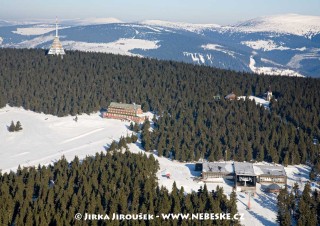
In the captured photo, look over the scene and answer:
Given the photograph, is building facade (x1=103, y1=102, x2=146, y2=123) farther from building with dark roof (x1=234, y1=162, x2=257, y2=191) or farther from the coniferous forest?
building with dark roof (x1=234, y1=162, x2=257, y2=191)

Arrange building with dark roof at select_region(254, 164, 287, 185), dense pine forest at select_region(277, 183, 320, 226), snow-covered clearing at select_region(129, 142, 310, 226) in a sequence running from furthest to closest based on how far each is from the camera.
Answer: building with dark roof at select_region(254, 164, 287, 185) → snow-covered clearing at select_region(129, 142, 310, 226) → dense pine forest at select_region(277, 183, 320, 226)

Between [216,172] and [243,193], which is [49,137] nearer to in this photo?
[216,172]

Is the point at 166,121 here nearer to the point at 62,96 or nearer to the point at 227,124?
the point at 227,124

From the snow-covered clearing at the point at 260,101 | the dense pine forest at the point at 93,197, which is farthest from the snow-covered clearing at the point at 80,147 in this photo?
the snow-covered clearing at the point at 260,101

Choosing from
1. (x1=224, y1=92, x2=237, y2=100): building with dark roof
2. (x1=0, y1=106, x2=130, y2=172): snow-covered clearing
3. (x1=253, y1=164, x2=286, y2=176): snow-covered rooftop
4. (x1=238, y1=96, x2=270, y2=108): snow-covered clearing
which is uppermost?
(x1=224, y1=92, x2=237, y2=100): building with dark roof

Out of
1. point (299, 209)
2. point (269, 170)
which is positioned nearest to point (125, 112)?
point (269, 170)

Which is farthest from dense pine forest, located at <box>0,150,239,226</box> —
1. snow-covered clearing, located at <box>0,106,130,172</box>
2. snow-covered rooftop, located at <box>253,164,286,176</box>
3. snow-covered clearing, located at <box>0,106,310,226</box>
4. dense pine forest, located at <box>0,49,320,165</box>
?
dense pine forest, located at <box>0,49,320,165</box>
